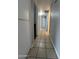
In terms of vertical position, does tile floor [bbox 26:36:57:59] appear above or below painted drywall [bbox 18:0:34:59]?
Result: below

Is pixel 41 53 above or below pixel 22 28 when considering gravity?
below

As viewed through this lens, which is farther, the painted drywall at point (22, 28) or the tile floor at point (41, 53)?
the tile floor at point (41, 53)

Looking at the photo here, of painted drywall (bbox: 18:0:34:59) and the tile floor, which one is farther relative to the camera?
the tile floor

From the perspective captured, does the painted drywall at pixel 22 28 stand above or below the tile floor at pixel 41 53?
above

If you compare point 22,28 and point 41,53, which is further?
point 41,53
